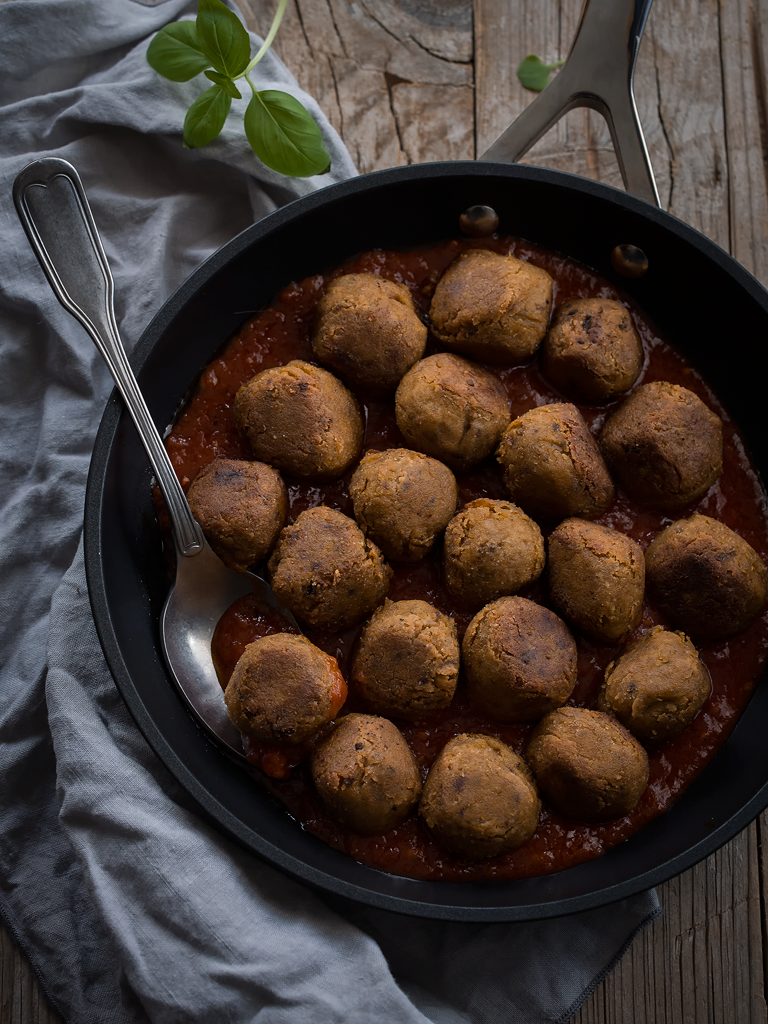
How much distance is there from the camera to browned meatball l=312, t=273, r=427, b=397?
2.62 m

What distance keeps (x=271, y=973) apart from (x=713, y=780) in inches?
57.0

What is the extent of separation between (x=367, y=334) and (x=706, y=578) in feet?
4.19

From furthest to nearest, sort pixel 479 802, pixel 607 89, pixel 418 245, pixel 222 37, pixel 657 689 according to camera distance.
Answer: pixel 418 245 → pixel 607 89 → pixel 222 37 → pixel 657 689 → pixel 479 802

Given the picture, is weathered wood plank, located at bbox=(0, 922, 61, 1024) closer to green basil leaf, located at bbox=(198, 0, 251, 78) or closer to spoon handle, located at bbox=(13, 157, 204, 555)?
spoon handle, located at bbox=(13, 157, 204, 555)

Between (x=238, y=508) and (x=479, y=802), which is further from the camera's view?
(x=238, y=508)

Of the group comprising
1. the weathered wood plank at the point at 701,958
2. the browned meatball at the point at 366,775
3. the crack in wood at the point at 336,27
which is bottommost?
the weathered wood plank at the point at 701,958

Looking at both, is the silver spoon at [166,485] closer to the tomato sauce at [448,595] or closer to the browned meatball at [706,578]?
the tomato sauce at [448,595]

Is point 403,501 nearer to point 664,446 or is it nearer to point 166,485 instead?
point 166,485

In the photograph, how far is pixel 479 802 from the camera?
91.6 inches

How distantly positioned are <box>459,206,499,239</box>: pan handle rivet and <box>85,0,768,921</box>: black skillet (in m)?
0.03

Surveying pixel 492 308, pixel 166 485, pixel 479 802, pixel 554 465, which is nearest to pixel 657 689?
pixel 479 802

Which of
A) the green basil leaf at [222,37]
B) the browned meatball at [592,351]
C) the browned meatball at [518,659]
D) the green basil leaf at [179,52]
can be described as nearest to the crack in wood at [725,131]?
the browned meatball at [592,351]

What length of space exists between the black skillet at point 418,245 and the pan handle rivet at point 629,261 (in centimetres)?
3

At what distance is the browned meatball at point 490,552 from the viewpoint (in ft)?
8.09
